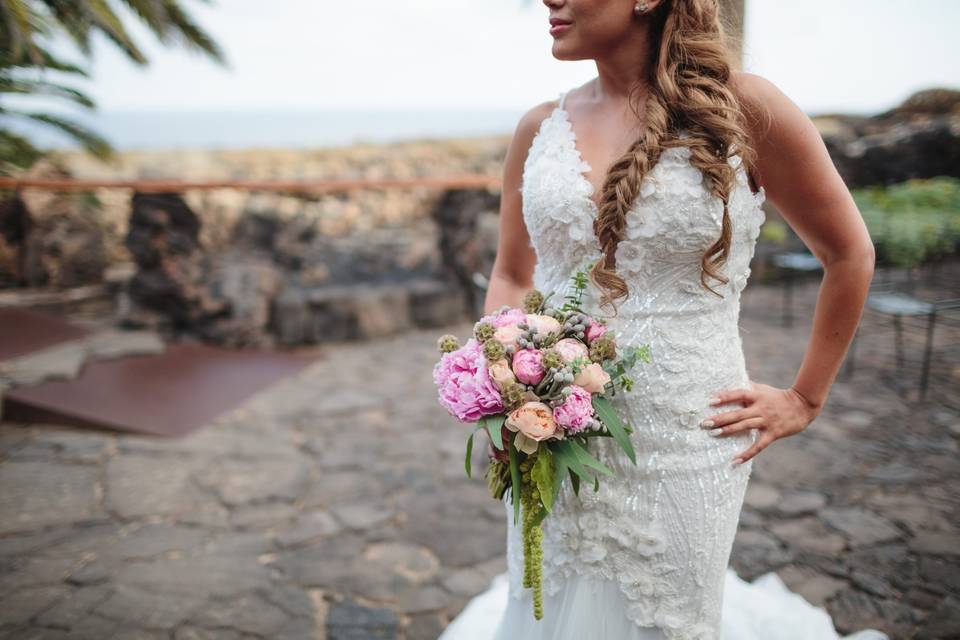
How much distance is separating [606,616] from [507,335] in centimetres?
81

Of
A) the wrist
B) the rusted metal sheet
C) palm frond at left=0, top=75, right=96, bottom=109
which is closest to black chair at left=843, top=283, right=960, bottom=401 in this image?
the wrist

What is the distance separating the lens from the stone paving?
2748mm

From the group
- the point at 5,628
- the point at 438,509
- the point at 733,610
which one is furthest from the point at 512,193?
the point at 5,628

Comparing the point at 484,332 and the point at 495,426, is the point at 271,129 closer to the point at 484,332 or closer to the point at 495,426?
the point at 484,332

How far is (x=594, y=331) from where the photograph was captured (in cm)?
146

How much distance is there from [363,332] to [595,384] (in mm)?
5632

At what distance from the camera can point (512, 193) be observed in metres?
2.02

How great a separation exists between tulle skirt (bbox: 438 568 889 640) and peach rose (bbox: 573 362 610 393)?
1.99 feet

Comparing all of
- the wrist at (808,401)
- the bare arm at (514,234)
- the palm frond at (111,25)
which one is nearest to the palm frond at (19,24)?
the palm frond at (111,25)

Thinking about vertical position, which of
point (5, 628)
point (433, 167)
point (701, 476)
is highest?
point (433, 167)

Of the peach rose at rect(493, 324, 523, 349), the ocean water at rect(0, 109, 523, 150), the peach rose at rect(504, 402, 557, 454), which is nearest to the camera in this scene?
the peach rose at rect(504, 402, 557, 454)

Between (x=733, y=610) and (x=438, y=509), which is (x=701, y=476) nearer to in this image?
(x=733, y=610)

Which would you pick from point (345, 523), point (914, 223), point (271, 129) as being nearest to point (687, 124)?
point (345, 523)

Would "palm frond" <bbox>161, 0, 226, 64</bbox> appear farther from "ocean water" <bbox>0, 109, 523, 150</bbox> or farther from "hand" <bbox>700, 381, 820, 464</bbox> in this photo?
"hand" <bbox>700, 381, 820, 464</bbox>
